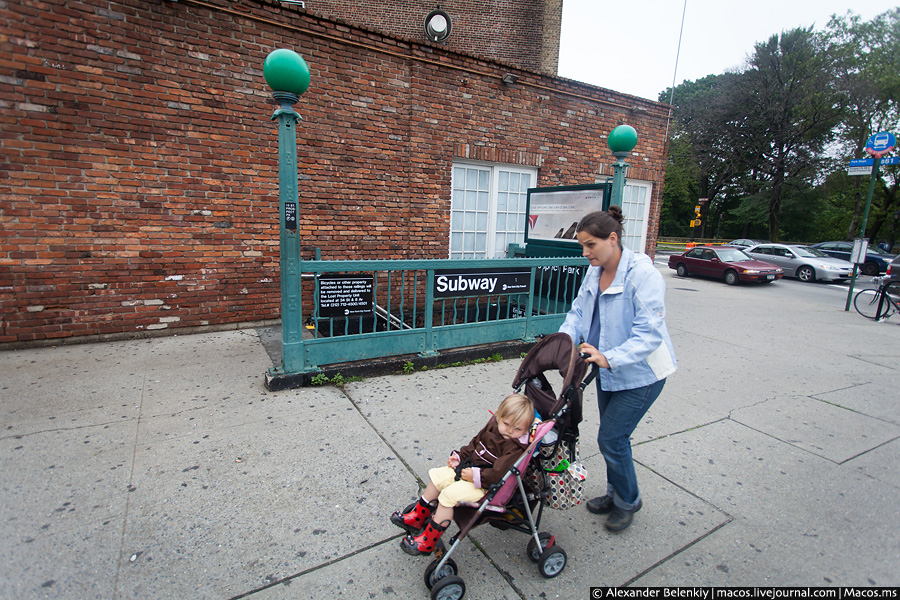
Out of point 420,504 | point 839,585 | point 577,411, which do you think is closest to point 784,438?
point 839,585

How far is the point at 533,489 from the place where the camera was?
2.46m

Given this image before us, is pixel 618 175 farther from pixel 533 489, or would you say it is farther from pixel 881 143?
pixel 881 143

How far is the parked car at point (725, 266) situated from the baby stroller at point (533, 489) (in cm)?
1626

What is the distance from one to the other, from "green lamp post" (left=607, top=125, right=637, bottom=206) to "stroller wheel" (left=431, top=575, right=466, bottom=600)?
5.42 meters

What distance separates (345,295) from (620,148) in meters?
4.20

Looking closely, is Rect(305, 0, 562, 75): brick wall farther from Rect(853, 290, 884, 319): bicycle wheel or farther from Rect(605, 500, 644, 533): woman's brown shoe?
Rect(605, 500, 644, 533): woman's brown shoe

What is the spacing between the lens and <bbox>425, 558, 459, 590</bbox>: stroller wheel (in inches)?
85.7

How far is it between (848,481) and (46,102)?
8652 mm

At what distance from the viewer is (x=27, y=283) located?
17.4ft

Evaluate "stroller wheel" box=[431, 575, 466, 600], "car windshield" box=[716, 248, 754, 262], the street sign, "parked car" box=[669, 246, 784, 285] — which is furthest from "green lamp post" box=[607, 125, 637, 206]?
"car windshield" box=[716, 248, 754, 262]

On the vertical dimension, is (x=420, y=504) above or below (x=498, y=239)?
below

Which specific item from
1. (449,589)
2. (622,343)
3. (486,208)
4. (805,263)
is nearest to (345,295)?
(622,343)

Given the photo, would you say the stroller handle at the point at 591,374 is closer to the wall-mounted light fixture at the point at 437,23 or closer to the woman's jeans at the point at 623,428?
the woman's jeans at the point at 623,428

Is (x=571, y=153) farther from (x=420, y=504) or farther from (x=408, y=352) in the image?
(x=420, y=504)
